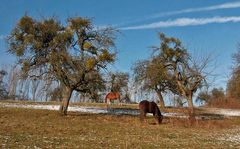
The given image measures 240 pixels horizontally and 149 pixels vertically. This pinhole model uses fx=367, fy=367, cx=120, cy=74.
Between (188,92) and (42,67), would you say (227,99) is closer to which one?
(188,92)

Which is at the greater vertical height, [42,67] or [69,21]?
[69,21]

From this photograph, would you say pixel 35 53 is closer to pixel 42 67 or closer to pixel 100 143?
pixel 42 67

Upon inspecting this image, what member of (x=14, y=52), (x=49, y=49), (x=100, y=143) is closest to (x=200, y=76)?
(x=49, y=49)

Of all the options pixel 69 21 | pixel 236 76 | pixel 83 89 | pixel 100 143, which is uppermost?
pixel 69 21

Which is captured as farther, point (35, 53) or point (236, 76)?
point (236, 76)

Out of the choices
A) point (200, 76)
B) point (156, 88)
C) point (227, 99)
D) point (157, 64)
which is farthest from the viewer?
point (227, 99)

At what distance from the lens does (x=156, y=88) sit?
6781 centimetres

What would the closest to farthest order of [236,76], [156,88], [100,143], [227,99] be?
[100,143] < [236,76] < [156,88] < [227,99]

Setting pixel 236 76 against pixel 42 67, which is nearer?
pixel 42 67

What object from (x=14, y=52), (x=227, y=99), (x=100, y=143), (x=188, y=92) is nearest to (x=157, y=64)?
(x=188, y=92)

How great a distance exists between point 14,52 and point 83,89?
26.6ft

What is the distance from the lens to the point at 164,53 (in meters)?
48.7

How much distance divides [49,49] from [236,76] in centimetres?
3111

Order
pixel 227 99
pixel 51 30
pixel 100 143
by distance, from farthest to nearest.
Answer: pixel 227 99, pixel 51 30, pixel 100 143
